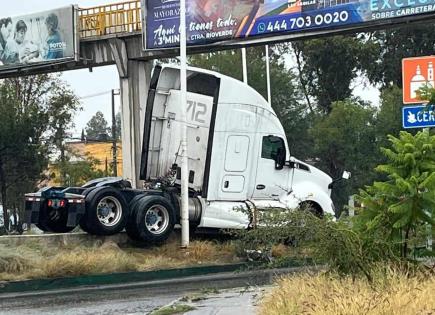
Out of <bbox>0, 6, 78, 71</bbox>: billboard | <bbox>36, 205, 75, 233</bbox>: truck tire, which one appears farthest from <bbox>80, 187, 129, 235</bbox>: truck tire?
<bbox>0, 6, 78, 71</bbox>: billboard

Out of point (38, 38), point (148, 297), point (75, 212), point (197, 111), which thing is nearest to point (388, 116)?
point (38, 38)

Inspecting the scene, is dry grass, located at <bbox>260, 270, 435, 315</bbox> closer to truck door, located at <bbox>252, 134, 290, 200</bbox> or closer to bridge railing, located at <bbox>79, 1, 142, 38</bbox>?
truck door, located at <bbox>252, 134, 290, 200</bbox>

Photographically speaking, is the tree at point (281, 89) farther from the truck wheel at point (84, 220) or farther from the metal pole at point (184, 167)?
the truck wheel at point (84, 220)

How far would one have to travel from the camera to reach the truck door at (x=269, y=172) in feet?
61.2

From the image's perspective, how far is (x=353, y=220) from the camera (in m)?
9.34

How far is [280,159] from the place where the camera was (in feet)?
62.5

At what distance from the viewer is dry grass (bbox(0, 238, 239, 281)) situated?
1432 centimetres

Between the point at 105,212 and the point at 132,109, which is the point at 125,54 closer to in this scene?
the point at 132,109

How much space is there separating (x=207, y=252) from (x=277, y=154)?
322cm

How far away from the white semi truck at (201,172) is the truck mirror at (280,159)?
0.02 metres

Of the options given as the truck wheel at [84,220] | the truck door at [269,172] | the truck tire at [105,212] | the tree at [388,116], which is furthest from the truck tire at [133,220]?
the tree at [388,116]

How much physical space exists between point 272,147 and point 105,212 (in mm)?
4586

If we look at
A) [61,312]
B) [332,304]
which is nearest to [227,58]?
[61,312]

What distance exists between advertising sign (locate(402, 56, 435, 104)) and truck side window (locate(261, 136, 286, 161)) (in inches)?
245
